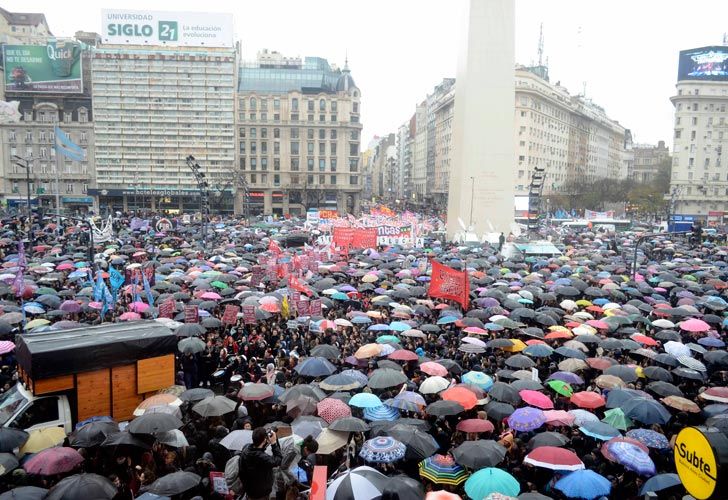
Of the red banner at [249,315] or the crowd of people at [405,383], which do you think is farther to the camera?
the red banner at [249,315]

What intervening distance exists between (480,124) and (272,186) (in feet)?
138

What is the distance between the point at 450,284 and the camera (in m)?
18.7

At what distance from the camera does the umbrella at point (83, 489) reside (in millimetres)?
6785

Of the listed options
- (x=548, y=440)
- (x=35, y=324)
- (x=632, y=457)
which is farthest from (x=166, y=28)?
(x=632, y=457)

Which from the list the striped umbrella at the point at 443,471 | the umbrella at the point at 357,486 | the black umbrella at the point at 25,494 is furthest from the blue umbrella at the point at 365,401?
the black umbrella at the point at 25,494

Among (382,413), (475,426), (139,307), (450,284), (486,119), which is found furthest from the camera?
(486,119)

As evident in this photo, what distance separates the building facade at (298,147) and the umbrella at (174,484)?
2930 inches

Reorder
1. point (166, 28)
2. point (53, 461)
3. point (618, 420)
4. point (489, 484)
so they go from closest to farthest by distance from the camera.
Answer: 1. point (489, 484)
2. point (53, 461)
3. point (618, 420)
4. point (166, 28)

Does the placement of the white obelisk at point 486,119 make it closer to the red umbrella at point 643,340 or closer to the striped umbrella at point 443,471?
the red umbrella at point 643,340

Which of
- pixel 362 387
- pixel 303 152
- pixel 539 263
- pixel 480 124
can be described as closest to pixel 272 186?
pixel 303 152

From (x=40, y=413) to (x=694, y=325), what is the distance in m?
15.7

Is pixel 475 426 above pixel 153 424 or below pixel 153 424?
below

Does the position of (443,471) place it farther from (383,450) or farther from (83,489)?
(83,489)

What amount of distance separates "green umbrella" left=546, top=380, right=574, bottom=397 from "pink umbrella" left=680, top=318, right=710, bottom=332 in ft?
21.7
